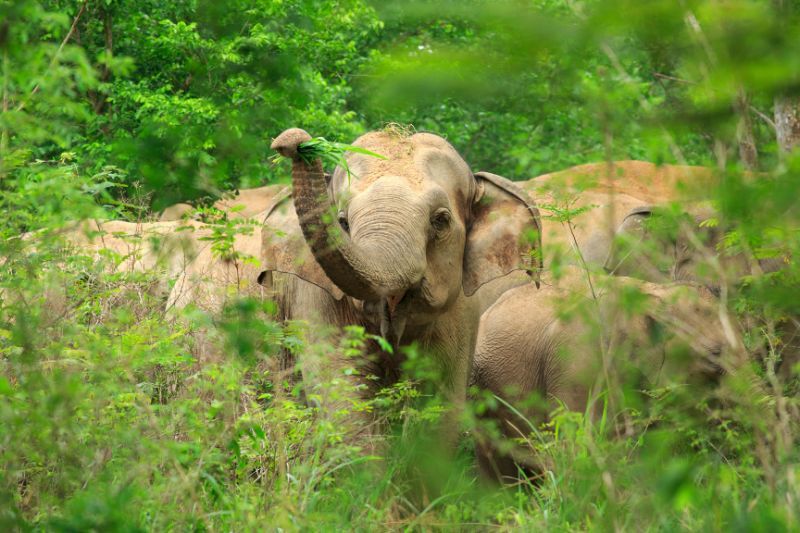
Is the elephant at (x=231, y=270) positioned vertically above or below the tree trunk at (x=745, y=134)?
below

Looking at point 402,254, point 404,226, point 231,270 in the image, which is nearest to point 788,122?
point 404,226

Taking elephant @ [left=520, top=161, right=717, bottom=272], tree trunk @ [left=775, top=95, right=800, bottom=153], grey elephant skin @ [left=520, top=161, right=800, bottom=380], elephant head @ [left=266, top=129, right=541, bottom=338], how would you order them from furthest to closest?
1. elephant @ [left=520, top=161, right=717, bottom=272]
2. tree trunk @ [left=775, top=95, right=800, bottom=153]
3. elephant head @ [left=266, top=129, right=541, bottom=338]
4. grey elephant skin @ [left=520, top=161, right=800, bottom=380]

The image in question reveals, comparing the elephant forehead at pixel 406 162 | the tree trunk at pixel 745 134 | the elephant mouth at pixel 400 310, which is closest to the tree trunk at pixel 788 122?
the elephant forehead at pixel 406 162

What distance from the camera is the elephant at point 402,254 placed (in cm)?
583

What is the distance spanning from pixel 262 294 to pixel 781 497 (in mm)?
3076

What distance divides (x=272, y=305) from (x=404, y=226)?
5.66 ft

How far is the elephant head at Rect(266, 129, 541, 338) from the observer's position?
546 cm

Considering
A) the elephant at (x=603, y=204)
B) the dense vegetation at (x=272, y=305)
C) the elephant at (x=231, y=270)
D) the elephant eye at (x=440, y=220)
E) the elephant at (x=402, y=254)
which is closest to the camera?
the dense vegetation at (x=272, y=305)

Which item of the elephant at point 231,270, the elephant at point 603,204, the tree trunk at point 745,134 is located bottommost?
the elephant at point 603,204

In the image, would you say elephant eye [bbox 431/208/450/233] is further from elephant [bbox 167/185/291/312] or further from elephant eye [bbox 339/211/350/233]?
elephant [bbox 167/185/291/312]

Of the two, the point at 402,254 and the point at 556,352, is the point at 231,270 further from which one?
the point at 402,254

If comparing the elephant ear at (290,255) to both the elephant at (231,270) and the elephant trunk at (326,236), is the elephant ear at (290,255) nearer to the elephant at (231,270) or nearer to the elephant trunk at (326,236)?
the elephant at (231,270)

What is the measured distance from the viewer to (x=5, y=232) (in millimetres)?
5215

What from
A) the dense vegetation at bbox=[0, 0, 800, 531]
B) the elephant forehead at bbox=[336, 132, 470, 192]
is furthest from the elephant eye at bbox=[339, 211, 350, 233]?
the dense vegetation at bbox=[0, 0, 800, 531]
